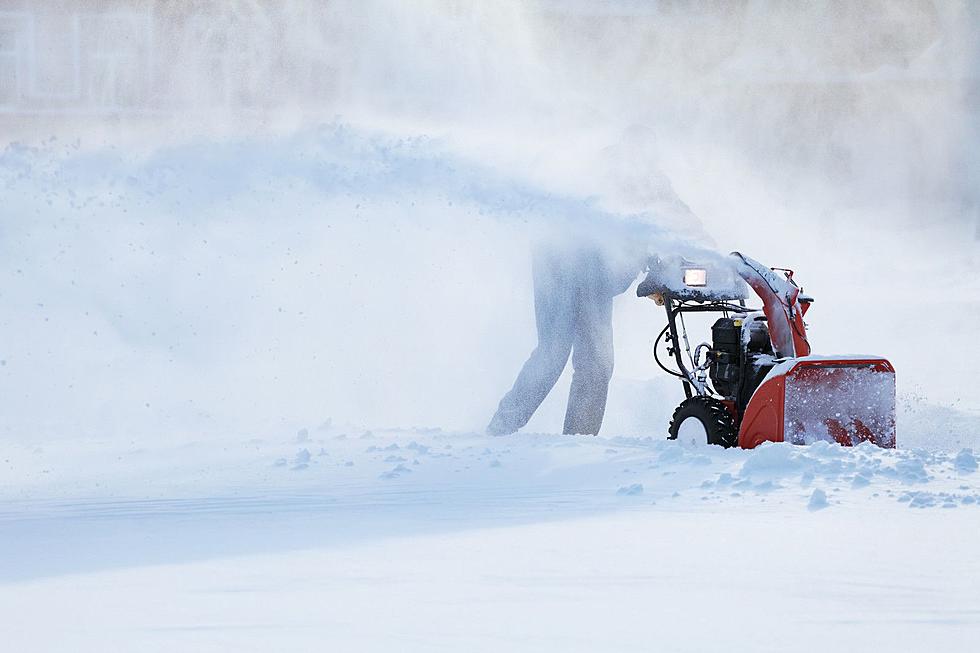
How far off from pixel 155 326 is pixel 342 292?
4.62 ft

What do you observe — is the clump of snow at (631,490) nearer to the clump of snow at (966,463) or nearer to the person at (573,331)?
the clump of snow at (966,463)

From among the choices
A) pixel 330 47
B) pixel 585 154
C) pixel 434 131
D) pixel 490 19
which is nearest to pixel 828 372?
pixel 585 154

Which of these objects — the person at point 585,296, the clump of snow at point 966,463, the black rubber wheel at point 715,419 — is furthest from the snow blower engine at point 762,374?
the person at point 585,296

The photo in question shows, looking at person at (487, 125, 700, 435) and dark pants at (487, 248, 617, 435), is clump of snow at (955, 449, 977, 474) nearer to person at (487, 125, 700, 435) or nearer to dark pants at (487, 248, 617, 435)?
person at (487, 125, 700, 435)

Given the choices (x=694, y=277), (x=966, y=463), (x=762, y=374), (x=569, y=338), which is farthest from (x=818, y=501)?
(x=569, y=338)

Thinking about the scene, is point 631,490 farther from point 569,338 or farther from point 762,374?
point 569,338

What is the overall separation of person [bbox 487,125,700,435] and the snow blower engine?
0.92 m

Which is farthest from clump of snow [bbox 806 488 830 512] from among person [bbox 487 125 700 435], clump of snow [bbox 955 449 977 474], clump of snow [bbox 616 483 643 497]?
person [bbox 487 125 700 435]

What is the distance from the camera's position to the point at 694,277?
637cm

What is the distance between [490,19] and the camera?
10766mm

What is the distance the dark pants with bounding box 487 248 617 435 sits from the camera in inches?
295

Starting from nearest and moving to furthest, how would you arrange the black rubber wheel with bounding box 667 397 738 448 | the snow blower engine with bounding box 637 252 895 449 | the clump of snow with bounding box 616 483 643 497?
the clump of snow with bounding box 616 483 643 497
the snow blower engine with bounding box 637 252 895 449
the black rubber wheel with bounding box 667 397 738 448

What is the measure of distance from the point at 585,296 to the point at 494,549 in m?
3.62

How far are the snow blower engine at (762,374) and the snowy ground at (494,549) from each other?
0.28 m
